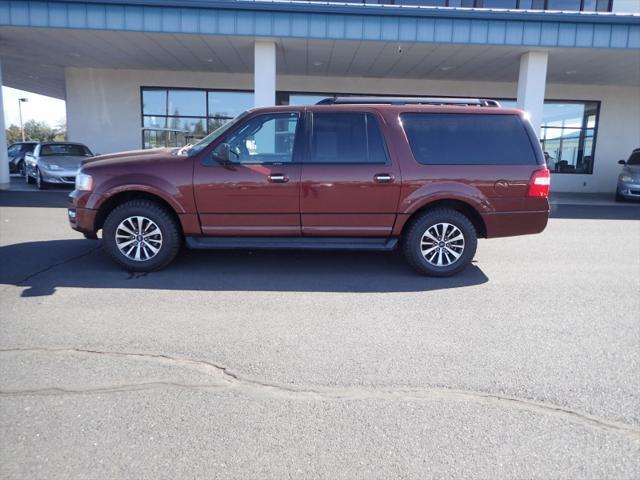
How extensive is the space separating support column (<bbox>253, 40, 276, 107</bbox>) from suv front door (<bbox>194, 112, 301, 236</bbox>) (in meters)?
6.77

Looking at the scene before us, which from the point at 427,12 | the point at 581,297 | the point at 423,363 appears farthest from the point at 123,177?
the point at 427,12

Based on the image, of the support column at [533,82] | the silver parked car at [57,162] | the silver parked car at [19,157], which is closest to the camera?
the support column at [533,82]

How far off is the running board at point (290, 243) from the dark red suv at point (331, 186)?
0.01 metres

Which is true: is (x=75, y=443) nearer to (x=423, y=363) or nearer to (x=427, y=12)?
(x=423, y=363)

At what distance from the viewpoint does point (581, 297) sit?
5246 millimetres

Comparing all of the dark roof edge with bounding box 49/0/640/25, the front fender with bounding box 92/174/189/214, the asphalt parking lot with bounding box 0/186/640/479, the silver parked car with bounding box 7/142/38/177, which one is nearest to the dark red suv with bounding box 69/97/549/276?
the front fender with bounding box 92/174/189/214

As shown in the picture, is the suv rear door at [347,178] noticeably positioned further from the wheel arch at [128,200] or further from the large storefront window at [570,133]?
the large storefront window at [570,133]

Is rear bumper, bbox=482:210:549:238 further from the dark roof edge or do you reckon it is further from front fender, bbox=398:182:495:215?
the dark roof edge

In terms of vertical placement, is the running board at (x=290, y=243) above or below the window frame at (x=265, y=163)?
below

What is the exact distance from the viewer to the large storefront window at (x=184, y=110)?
17.1m

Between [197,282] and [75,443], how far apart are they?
293 cm

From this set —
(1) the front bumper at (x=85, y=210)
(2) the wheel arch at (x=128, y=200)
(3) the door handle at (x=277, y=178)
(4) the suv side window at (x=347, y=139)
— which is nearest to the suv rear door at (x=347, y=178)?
(4) the suv side window at (x=347, y=139)

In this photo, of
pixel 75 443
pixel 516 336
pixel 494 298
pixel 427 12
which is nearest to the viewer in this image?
pixel 75 443

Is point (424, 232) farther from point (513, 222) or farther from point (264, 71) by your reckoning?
point (264, 71)
